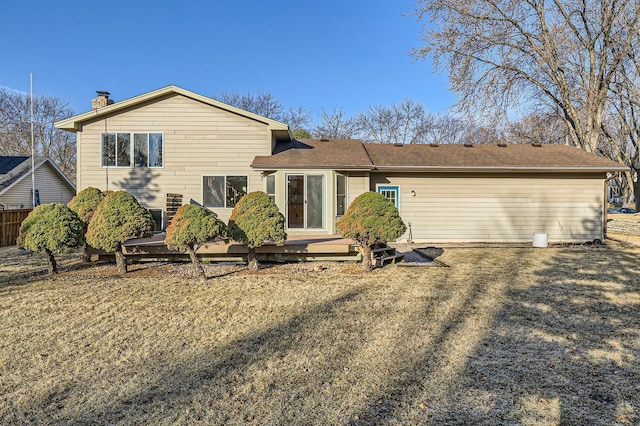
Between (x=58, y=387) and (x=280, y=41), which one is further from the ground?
(x=280, y=41)

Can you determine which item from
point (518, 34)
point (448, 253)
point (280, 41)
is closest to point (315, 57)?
point (280, 41)

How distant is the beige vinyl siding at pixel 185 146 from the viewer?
1132cm

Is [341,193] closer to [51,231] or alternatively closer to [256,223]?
[256,223]

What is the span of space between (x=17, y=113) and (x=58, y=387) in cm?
3585

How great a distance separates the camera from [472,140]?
35.5 metres

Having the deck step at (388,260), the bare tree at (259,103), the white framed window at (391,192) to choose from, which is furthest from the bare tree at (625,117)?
the bare tree at (259,103)

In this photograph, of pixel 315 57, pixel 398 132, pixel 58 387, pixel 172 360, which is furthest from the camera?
pixel 398 132

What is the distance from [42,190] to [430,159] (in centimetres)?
2010

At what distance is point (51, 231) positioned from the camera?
682 centimetres

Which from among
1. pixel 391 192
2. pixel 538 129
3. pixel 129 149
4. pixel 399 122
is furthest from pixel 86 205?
pixel 399 122

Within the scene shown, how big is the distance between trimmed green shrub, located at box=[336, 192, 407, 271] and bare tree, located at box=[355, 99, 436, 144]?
30949mm

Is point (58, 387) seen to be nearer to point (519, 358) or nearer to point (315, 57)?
point (519, 358)

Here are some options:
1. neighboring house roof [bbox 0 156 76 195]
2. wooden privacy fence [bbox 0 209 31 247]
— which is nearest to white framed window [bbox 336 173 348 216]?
wooden privacy fence [bbox 0 209 31 247]

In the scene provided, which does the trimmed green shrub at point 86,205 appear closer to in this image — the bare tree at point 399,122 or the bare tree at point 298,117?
the bare tree at point 298,117
